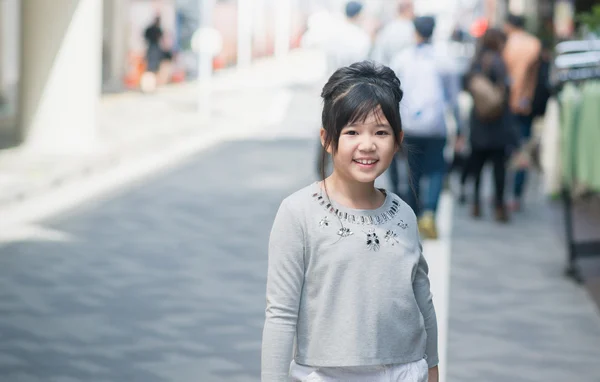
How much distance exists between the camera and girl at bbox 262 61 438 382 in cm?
282

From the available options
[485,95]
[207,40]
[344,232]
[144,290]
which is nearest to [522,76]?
[485,95]

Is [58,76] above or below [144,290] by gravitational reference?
above

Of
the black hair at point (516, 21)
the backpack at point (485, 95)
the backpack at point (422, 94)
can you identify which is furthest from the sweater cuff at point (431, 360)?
the black hair at point (516, 21)

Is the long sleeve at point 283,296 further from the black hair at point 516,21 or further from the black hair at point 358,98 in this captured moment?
the black hair at point 516,21

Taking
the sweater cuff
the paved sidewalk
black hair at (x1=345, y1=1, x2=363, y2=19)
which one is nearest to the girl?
the sweater cuff

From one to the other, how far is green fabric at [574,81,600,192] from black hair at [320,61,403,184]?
6470 mm

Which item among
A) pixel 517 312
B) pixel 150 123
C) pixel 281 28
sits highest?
pixel 281 28

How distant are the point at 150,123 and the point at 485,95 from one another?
11.3 m

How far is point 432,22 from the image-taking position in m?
9.61

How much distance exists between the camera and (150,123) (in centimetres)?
2147

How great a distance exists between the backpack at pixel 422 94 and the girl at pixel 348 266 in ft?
22.0

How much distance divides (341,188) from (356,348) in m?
0.38

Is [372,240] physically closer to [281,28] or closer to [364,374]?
[364,374]

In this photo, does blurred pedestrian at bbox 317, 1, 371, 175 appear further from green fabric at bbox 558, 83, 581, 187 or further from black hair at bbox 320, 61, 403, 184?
black hair at bbox 320, 61, 403, 184
